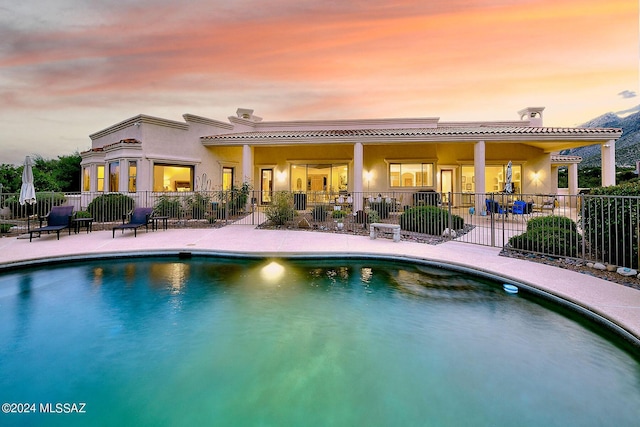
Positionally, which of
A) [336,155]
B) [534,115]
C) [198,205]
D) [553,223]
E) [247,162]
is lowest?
[553,223]

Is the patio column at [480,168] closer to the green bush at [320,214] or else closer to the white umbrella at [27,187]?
the green bush at [320,214]

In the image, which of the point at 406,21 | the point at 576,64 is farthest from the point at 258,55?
the point at 576,64

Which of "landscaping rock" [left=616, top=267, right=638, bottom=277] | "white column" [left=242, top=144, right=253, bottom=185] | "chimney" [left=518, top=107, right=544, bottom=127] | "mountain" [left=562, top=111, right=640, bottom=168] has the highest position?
"mountain" [left=562, top=111, right=640, bottom=168]

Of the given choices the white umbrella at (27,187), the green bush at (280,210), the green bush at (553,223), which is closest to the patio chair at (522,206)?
the green bush at (553,223)

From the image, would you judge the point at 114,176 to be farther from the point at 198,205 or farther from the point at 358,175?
the point at 358,175

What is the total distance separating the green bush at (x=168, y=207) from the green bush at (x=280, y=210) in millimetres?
4181

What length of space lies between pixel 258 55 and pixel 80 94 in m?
11.2

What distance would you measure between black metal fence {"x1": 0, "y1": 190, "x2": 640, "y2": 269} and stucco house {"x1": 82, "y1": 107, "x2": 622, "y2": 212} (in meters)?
1.37

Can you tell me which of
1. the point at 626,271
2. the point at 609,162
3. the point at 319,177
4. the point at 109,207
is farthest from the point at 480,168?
the point at 109,207

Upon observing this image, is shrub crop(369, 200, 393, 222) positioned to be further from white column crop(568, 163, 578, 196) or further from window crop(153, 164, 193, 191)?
white column crop(568, 163, 578, 196)

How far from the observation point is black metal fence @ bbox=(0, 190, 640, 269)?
5715 millimetres

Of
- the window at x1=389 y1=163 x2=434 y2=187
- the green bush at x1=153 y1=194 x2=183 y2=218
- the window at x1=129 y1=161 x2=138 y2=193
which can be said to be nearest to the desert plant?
the window at x1=129 y1=161 x2=138 y2=193

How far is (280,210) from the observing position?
12188 millimetres

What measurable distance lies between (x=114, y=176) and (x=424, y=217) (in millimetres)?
14804
